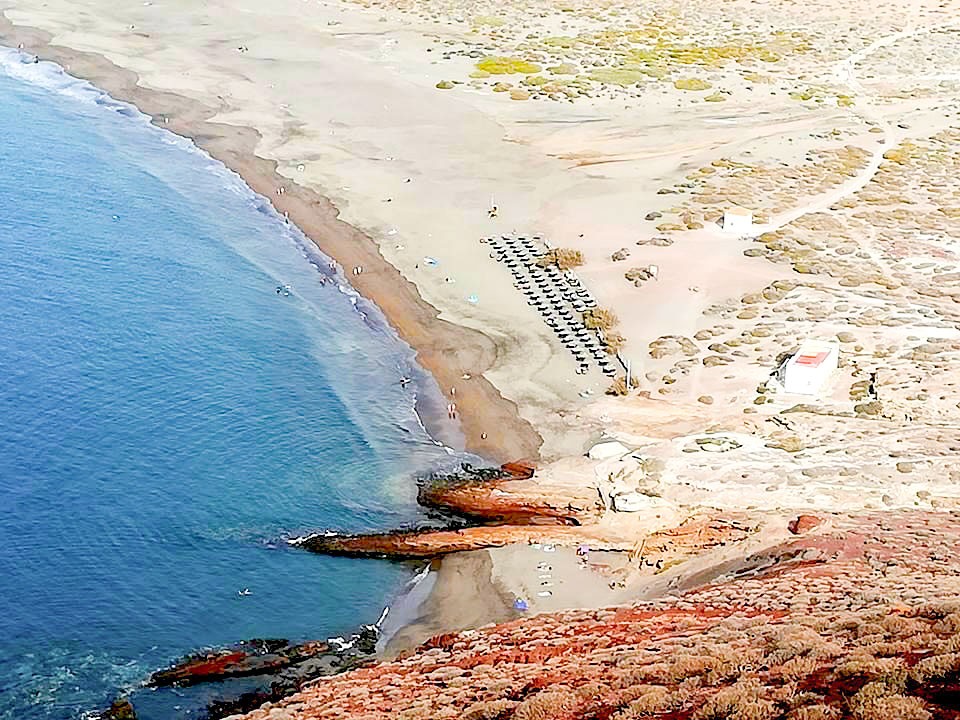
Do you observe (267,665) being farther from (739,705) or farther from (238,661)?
(739,705)

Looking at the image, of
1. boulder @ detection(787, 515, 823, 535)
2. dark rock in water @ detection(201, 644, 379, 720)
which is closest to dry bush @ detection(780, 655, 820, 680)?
boulder @ detection(787, 515, 823, 535)

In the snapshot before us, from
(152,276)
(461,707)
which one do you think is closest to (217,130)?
(152,276)

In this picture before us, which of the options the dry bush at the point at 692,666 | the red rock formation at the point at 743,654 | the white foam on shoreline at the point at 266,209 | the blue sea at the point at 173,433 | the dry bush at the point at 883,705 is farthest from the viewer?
the white foam on shoreline at the point at 266,209

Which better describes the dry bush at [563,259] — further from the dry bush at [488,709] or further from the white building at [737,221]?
the dry bush at [488,709]

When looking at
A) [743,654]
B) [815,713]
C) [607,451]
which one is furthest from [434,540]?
[815,713]

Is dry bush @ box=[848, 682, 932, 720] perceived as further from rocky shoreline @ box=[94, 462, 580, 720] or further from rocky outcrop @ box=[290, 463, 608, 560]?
rocky outcrop @ box=[290, 463, 608, 560]

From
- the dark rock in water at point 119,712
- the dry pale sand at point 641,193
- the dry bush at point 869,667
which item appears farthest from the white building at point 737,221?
the dry bush at point 869,667

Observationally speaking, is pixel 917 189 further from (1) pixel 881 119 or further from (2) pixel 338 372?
(2) pixel 338 372
